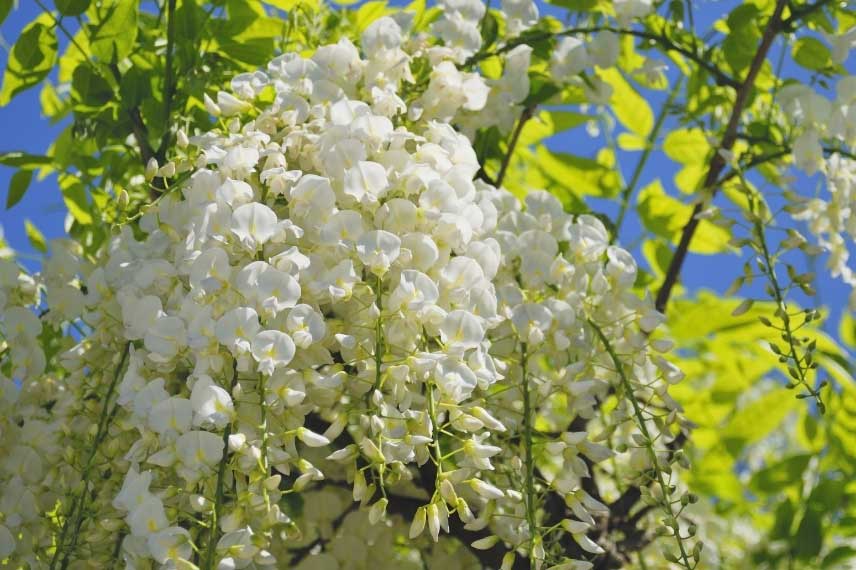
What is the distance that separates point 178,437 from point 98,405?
26 cm

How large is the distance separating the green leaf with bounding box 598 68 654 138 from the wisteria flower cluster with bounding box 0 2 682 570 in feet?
0.98

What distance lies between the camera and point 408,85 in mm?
1198

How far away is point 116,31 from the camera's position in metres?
1.14

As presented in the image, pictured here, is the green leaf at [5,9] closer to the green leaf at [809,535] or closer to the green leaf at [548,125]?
the green leaf at [548,125]

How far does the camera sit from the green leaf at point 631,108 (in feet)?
4.96

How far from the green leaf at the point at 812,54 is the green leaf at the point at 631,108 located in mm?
269

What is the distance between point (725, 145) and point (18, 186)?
910 mm

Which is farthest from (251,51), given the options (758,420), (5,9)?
(758,420)

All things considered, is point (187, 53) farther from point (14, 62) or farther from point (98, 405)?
point (98, 405)

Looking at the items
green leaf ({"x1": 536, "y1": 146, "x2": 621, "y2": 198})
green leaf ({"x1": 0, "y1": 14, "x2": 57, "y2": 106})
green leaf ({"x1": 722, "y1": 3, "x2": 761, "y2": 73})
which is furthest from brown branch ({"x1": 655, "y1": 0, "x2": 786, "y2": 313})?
green leaf ({"x1": 0, "y1": 14, "x2": 57, "y2": 106})

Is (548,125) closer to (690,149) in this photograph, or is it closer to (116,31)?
(690,149)

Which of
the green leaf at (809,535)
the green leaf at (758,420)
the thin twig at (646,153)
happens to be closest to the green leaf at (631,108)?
the thin twig at (646,153)

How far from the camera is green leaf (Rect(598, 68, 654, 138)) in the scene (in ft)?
4.96

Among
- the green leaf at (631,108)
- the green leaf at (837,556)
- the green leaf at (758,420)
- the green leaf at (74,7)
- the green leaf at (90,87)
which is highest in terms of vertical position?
the green leaf at (74,7)
